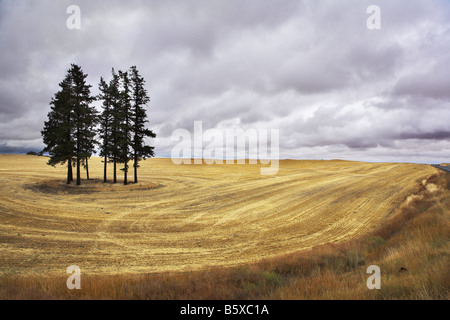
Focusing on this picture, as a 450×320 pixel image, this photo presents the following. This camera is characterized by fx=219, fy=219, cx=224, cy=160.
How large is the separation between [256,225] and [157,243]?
5987 mm

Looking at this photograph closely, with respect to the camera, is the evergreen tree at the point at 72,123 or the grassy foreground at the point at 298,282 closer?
the grassy foreground at the point at 298,282

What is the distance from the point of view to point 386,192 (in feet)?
74.1

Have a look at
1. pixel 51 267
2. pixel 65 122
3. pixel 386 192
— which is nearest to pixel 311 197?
pixel 386 192

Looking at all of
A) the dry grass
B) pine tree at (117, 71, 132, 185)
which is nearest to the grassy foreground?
the dry grass

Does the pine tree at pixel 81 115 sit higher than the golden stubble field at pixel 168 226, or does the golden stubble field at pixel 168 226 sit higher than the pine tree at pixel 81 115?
the pine tree at pixel 81 115

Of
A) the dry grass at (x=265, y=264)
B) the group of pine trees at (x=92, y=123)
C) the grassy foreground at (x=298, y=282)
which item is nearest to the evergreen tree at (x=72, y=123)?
the group of pine trees at (x=92, y=123)

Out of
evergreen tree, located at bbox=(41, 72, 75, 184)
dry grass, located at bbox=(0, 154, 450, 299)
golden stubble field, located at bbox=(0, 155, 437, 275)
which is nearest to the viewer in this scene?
dry grass, located at bbox=(0, 154, 450, 299)

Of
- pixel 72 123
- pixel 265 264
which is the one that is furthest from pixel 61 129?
pixel 265 264

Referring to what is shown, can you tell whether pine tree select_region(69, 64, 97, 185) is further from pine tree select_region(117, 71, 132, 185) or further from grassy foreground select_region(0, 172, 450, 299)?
grassy foreground select_region(0, 172, 450, 299)

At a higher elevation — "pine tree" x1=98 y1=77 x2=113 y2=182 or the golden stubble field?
"pine tree" x1=98 y1=77 x2=113 y2=182

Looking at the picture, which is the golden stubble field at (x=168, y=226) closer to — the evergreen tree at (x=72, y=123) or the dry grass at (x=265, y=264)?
the dry grass at (x=265, y=264)

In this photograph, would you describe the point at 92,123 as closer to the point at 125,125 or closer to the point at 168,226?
the point at 125,125

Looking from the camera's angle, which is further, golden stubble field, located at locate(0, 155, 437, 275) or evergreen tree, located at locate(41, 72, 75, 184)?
evergreen tree, located at locate(41, 72, 75, 184)

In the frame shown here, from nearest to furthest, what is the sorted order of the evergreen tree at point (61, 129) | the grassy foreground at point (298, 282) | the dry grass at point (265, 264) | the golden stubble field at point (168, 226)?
the grassy foreground at point (298, 282), the dry grass at point (265, 264), the golden stubble field at point (168, 226), the evergreen tree at point (61, 129)
